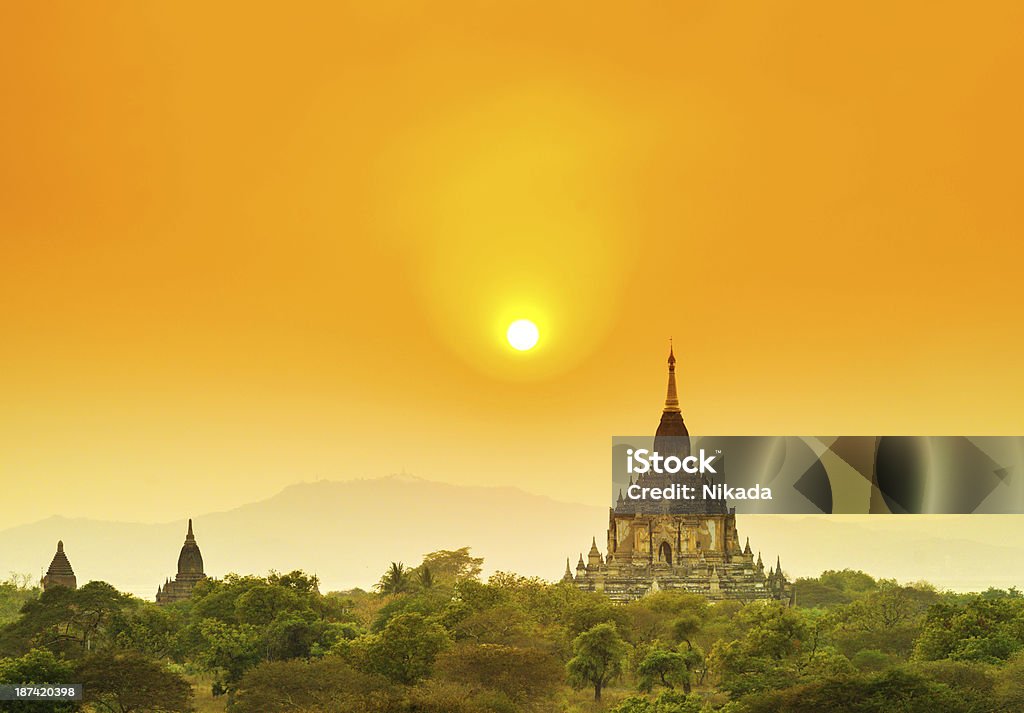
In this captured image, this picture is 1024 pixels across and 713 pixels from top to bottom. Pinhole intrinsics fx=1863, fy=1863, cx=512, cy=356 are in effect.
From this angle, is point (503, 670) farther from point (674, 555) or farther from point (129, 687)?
point (674, 555)

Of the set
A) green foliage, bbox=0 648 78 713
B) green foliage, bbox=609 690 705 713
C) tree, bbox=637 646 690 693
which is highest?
tree, bbox=637 646 690 693

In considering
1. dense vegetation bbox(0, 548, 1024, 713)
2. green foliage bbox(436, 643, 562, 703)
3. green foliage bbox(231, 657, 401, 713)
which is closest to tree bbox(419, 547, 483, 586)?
dense vegetation bbox(0, 548, 1024, 713)

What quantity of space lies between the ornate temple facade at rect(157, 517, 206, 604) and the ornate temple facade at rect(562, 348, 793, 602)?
91.1 feet

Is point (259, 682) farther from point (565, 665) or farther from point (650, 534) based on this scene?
point (650, 534)

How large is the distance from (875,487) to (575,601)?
3159 centimetres

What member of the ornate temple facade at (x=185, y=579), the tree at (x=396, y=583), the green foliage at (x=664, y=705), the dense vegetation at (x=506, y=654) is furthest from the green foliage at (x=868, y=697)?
the ornate temple facade at (x=185, y=579)

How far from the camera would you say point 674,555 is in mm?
124125

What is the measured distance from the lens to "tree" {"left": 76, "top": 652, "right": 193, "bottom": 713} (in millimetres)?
66438

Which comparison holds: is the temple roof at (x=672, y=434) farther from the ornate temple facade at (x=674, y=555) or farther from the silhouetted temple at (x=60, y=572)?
the silhouetted temple at (x=60, y=572)

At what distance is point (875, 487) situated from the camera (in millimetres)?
124438

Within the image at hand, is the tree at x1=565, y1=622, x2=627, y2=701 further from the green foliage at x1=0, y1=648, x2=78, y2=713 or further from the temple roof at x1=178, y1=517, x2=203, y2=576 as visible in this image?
the temple roof at x1=178, y1=517, x2=203, y2=576

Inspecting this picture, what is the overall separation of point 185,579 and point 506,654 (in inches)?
2665

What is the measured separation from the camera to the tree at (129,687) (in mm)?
66438

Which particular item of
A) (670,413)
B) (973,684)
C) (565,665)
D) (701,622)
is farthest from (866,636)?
(670,413)
